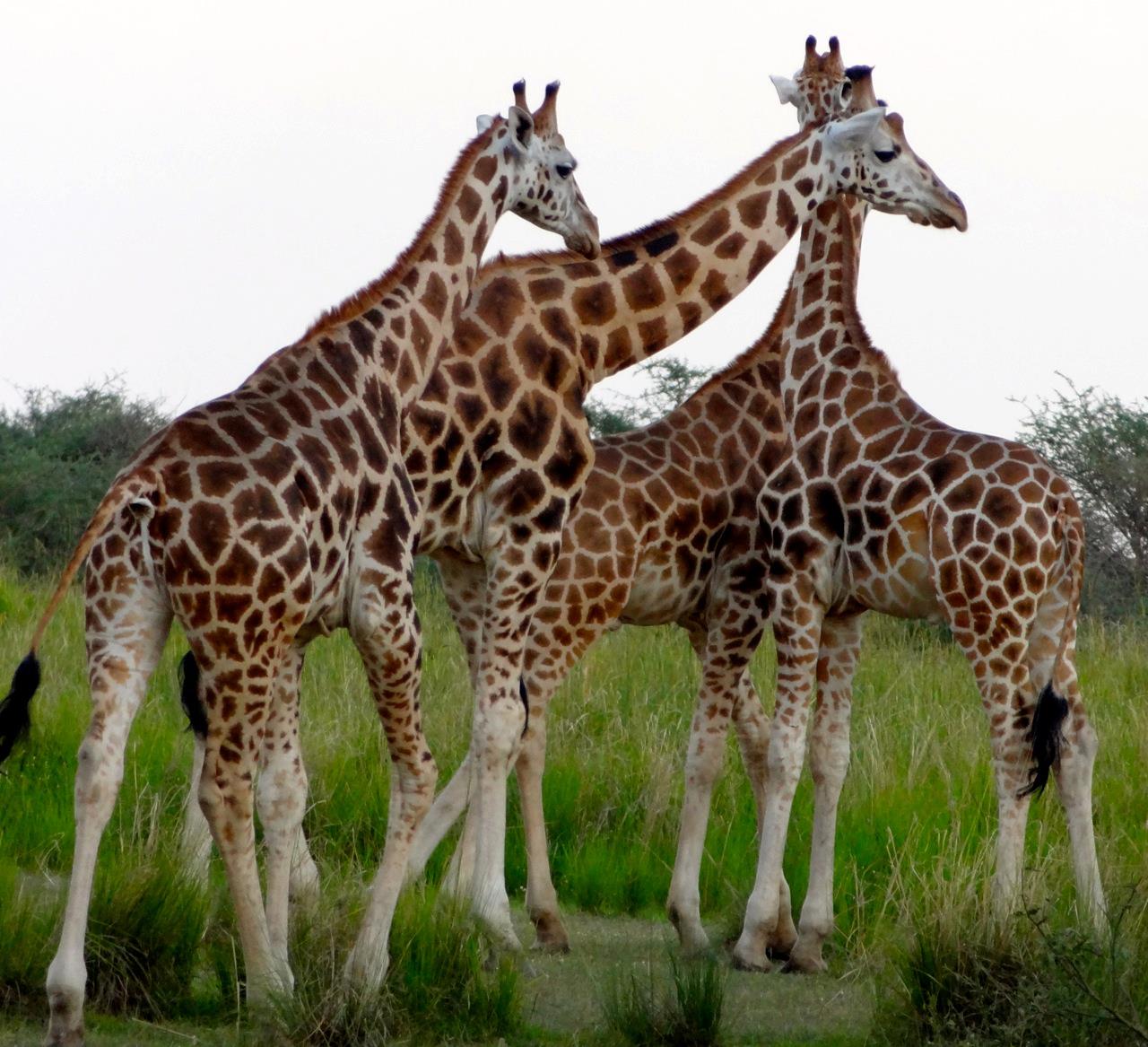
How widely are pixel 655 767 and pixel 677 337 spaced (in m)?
2.03

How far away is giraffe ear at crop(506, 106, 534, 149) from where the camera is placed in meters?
6.12

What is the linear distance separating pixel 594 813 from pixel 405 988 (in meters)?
2.73

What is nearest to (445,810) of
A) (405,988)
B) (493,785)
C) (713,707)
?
(493,785)

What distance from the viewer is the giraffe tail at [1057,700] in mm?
5742

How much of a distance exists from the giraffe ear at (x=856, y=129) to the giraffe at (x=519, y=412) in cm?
2

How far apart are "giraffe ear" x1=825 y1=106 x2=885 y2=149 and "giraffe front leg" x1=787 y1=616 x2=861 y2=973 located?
193cm

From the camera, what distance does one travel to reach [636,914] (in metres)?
6.99

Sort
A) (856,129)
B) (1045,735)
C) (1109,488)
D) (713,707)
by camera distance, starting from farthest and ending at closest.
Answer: (1109,488)
(856,129)
(713,707)
(1045,735)

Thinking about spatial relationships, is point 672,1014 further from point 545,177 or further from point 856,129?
point 856,129

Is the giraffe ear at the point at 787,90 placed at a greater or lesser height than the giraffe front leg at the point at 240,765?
greater

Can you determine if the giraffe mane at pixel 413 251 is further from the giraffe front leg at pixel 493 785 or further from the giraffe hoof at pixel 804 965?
the giraffe hoof at pixel 804 965

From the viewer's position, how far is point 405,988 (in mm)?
4961

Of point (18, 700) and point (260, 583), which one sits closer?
point (260, 583)

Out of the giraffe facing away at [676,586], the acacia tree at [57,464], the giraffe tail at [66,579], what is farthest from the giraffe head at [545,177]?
the acacia tree at [57,464]
